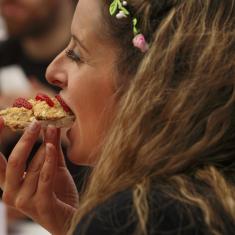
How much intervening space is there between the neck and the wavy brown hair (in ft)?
5.04

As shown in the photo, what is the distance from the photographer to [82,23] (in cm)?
162

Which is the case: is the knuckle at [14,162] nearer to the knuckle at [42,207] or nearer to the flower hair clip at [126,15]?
the knuckle at [42,207]

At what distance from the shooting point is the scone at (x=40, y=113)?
5.82 feet

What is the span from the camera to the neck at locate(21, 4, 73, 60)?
2.99 meters

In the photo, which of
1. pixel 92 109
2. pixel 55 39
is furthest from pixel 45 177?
pixel 55 39

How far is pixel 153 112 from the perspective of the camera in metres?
1.40

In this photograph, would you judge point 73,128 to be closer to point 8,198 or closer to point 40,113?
point 40,113

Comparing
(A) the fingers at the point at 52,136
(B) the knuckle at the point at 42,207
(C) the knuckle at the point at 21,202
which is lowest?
(B) the knuckle at the point at 42,207

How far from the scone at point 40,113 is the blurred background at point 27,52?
1.01 m

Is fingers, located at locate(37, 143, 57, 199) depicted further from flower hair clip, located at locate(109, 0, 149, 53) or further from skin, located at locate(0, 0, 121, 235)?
flower hair clip, located at locate(109, 0, 149, 53)

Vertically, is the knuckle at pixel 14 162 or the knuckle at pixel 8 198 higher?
the knuckle at pixel 14 162

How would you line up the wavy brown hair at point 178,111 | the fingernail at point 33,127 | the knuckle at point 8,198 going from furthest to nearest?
the knuckle at point 8,198 < the fingernail at point 33,127 < the wavy brown hair at point 178,111

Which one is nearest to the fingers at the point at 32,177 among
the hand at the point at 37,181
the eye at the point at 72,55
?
the hand at the point at 37,181

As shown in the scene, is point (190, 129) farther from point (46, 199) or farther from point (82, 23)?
point (46, 199)
